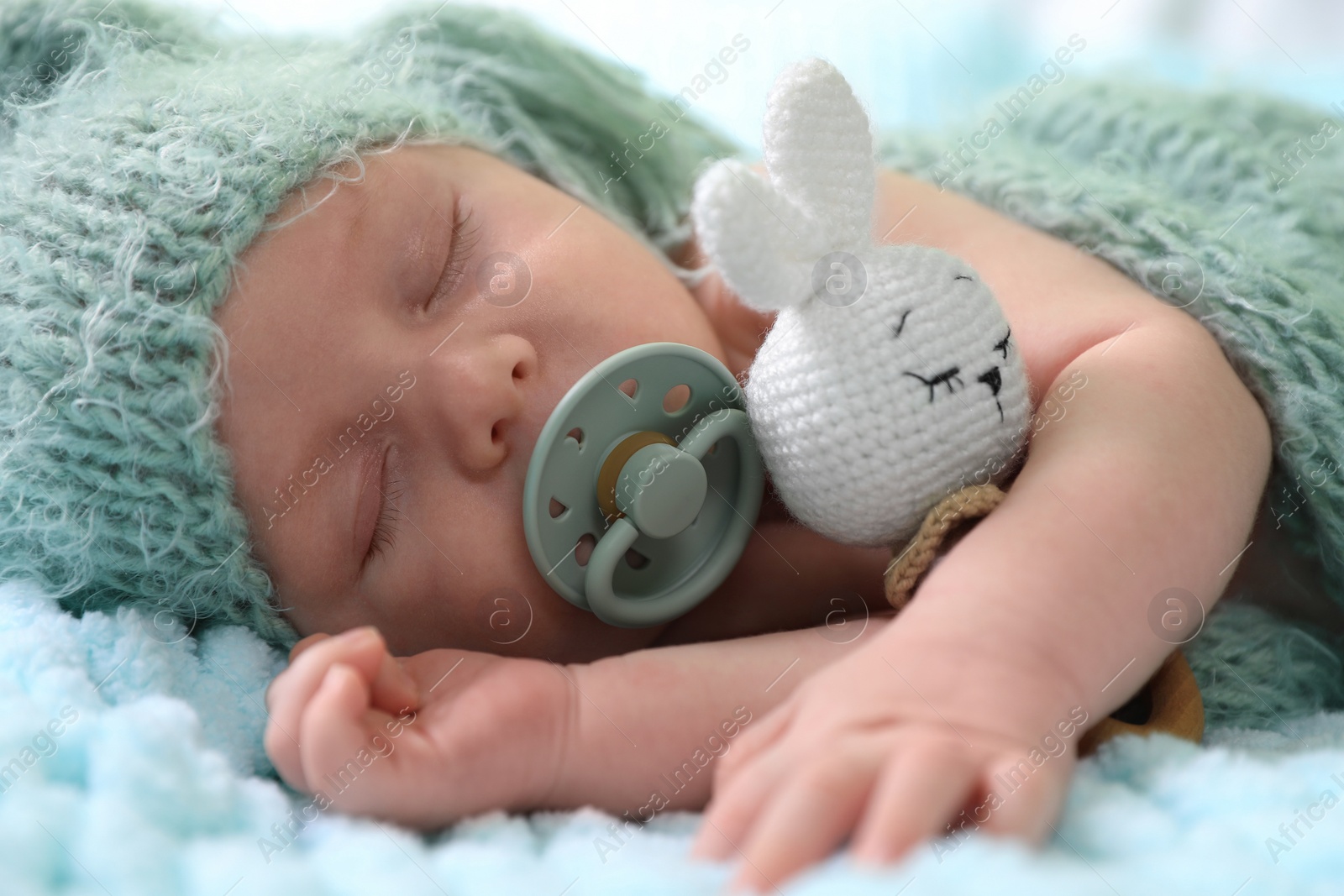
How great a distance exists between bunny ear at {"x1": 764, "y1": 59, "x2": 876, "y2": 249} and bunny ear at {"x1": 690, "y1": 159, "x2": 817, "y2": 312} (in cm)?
3

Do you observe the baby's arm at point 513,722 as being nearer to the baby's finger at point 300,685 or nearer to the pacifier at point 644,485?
the baby's finger at point 300,685

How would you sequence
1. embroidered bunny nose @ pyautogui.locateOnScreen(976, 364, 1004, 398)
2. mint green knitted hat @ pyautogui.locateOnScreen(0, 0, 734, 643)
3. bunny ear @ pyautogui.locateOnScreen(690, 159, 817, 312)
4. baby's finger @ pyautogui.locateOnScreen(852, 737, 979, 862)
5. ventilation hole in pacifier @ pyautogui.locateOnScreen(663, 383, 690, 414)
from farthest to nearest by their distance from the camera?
1. ventilation hole in pacifier @ pyautogui.locateOnScreen(663, 383, 690, 414)
2. mint green knitted hat @ pyautogui.locateOnScreen(0, 0, 734, 643)
3. embroidered bunny nose @ pyautogui.locateOnScreen(976, 364, 1004, 398)
4. bunny ear @ pyautogui.locateOnScreen(690, 159, 817, 312)
5. baby's finger @ pyautogui.locateOnScreen(852, 737, 979, 862)

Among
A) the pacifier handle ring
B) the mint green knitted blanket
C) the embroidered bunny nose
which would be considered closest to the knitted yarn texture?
the mint green knitted blanket

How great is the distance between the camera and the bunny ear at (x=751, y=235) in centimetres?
71

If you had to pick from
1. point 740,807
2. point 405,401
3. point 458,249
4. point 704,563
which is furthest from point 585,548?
point 740,807

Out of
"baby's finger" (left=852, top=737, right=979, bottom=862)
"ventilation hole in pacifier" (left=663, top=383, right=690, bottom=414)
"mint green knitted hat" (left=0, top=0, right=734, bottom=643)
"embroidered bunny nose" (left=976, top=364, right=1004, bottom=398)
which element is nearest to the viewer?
"baby's finger" (left=852, top=737, right=979, bottom=862)

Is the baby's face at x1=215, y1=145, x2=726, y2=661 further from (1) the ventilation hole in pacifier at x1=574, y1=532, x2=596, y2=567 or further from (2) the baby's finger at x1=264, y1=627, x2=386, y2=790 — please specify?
(2) the baby's finger at x1=264, y1=627, x2=386, y2=790

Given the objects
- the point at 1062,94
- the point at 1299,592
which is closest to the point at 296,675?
the point at 1299,592

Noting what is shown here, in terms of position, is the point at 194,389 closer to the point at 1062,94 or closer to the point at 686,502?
the point at 686,502

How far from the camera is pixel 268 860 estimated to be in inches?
24.8

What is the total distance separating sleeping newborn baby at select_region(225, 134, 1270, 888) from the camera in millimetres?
642

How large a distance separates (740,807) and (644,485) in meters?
0.37

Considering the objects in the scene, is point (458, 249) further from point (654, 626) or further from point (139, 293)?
point (654, 626)

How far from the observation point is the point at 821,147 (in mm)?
776
